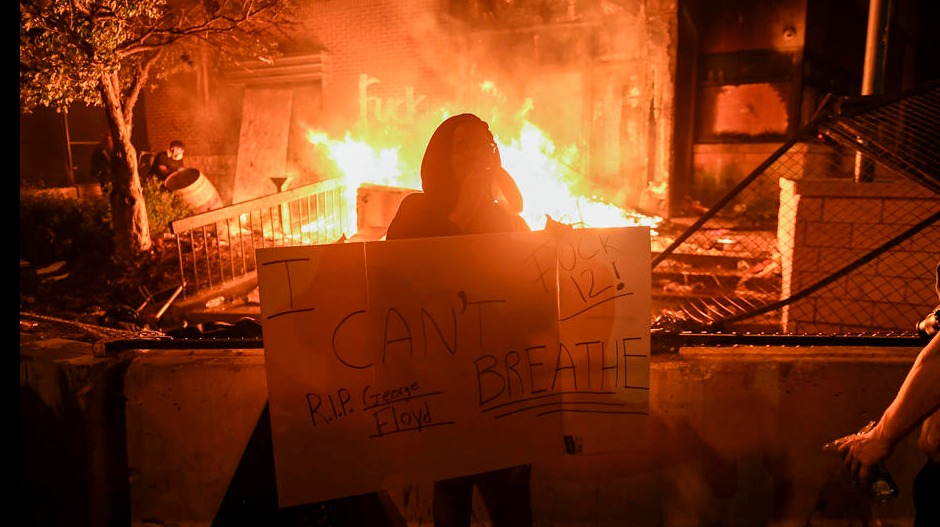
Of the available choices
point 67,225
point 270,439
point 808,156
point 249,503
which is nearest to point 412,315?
point 270,439

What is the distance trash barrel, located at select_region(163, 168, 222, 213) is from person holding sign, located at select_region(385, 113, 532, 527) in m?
11.2

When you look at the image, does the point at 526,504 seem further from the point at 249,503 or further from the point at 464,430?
the point at 249,503

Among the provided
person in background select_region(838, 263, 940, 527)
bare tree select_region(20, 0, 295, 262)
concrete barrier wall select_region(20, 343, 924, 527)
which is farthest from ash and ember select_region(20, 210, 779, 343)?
person in background select_region(838, 263, 940, 527)

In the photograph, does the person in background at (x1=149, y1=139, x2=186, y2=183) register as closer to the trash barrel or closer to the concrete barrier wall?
the trash barrel

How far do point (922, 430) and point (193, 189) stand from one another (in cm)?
1345

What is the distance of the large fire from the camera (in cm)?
1195

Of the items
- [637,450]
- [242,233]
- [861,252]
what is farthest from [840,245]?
[242,233]

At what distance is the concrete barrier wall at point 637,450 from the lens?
10.6ft

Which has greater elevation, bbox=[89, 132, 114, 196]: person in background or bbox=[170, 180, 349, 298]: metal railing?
bbox=[89, 132, 114, 196]: person in background

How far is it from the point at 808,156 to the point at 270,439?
11.4m

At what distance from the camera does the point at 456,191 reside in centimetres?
292

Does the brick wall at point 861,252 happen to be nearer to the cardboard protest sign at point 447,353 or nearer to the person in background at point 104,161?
the cardboard protest sign at point 447,353

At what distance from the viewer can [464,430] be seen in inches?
101

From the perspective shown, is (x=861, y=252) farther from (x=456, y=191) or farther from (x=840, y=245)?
(x=456, y=191)
